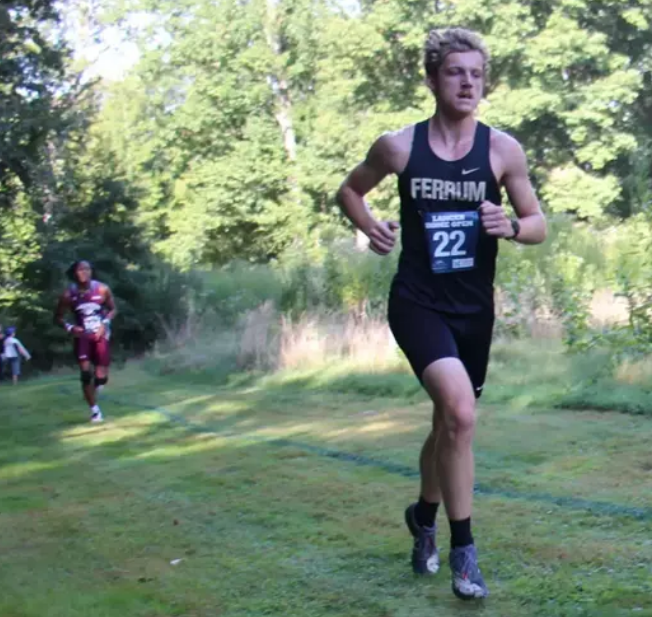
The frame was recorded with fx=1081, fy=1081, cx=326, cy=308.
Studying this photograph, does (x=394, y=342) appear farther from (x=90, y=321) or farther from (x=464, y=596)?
(x=464, y=596)

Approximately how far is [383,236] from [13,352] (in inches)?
891

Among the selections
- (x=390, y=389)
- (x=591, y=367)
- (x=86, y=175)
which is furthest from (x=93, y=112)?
(x=591, y=367)

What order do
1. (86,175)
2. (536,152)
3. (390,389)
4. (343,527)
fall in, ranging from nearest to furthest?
(343,527) < (390,389) < (86,175) < (536,152)

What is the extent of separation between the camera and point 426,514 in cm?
459

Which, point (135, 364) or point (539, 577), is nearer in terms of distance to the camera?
point (539, 577)

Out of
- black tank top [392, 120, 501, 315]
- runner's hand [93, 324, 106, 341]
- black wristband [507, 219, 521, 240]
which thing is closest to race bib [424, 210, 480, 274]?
black tank top [392, 120, 501, 315]

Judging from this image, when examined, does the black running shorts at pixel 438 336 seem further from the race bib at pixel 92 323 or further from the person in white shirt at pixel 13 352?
the person in white shirt at pixel 13 352

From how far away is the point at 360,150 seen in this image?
3562cm

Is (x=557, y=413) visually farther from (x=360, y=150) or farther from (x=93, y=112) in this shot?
(x=360, y=150)

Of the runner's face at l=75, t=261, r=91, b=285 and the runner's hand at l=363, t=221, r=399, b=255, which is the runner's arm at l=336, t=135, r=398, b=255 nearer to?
the runner's hand at l=363, t=221, r=399, b=255

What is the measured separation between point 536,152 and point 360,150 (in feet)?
19.0

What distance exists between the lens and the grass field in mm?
4309

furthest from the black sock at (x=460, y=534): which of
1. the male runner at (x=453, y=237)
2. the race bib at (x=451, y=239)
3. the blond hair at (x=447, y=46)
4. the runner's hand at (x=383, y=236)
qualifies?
the blond hair at (x=447, y=46)

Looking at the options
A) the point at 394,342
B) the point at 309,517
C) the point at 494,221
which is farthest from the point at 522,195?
the point at 394,342
